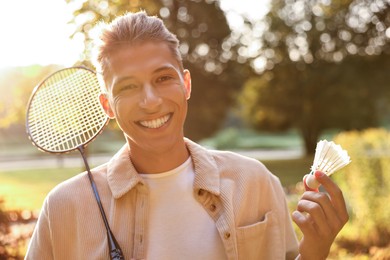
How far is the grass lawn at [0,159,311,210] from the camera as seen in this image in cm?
1766

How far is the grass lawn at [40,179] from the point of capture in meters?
17.7

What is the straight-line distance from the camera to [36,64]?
10.4 meters

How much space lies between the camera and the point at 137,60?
101 inches

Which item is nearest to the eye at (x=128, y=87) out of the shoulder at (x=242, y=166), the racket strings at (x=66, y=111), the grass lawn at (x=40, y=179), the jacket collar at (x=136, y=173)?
the jacket collar at (x=136, y=173)

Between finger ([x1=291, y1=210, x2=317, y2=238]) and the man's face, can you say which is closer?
finger ([x1=291, y1=210, x2=317, y2=238])

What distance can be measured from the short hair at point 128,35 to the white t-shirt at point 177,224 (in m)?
0.56

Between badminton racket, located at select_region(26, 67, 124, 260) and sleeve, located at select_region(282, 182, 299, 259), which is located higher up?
badminton racket, located at select_region(26, 67, 124, 260)

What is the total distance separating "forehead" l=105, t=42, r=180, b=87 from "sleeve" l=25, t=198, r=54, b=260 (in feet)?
2.19

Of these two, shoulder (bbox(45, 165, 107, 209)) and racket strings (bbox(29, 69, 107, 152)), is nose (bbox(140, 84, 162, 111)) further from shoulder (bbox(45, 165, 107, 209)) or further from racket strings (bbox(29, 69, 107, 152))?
racket strings (bbox(29, 69, 107, 152))

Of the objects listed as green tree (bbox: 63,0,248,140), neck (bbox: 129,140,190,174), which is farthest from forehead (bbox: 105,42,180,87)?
green tree (bbox: 63,0,248,140)

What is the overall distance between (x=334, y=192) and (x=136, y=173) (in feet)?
3.04

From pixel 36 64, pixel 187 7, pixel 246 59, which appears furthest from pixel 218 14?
pixel 36 64

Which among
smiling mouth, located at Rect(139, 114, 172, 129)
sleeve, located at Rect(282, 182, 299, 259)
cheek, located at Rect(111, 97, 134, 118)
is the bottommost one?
sleeve, located at Rect(282, 182, 299, 259)

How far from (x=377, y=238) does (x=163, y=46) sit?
5574 mm
